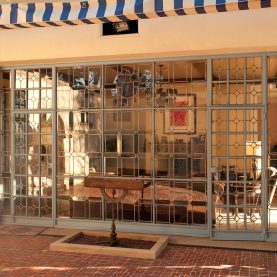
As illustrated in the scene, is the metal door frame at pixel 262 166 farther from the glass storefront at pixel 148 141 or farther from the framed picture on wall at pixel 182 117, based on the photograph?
the framed picture on wall at pixel 182 117

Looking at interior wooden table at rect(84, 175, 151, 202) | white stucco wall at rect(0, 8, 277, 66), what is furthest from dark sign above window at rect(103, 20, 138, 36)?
interior wooden table at rect(84, 175, 151, 202)

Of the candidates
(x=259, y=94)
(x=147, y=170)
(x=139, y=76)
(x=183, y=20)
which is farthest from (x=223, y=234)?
(x=183, y=20)

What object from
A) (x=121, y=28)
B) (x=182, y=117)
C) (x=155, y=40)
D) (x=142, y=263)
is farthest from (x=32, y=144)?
(x=142, y=263)

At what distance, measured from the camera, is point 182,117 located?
798 cm

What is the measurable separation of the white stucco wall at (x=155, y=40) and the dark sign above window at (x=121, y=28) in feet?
0.37

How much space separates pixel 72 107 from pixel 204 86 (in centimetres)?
249

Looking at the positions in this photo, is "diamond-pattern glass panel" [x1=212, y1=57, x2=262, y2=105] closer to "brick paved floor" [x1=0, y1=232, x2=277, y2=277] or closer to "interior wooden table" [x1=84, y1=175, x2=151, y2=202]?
"interior wooden table" [x1=84, y1=175, x2=151, y2=202]

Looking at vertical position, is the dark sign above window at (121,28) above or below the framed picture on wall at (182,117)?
above

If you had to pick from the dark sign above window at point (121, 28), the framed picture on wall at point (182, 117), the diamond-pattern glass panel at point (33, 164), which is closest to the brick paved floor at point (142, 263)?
the diamond-pattern glass panel at point (33, 164)

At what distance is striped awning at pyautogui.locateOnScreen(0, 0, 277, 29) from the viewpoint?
193 inches

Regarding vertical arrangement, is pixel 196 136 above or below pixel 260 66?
below

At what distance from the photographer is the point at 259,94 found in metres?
7.59

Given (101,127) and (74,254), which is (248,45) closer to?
(101,127)

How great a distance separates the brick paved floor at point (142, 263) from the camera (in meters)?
6.17
